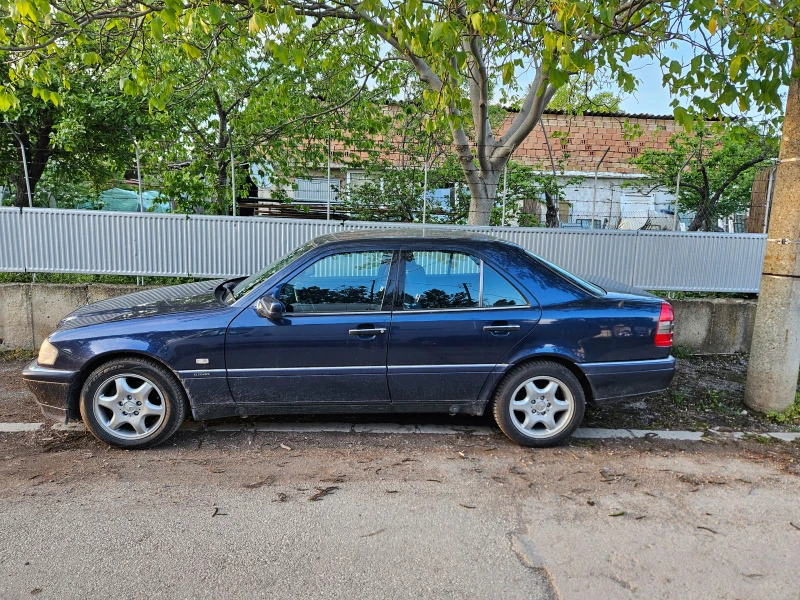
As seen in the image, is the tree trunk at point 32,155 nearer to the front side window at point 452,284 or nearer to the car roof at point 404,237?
the car roof at point 404,237

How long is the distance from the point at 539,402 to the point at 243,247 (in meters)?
4.80

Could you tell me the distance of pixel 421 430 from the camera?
4.59 metres

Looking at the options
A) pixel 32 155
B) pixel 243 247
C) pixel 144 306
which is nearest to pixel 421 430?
pixel 144 306

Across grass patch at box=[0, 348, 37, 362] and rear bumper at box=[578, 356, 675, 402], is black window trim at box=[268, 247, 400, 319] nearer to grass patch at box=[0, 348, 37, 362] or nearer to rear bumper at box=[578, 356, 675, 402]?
rear bumper at box=[578, 356, 675, 402]

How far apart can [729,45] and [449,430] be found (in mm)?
3881

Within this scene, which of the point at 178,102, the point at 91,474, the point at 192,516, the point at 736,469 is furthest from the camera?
the point at 178,102

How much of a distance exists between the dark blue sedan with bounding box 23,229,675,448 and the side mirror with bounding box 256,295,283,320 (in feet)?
0.04

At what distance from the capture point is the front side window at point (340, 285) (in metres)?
4.14

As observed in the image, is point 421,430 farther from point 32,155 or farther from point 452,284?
point 32,155

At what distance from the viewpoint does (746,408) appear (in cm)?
527

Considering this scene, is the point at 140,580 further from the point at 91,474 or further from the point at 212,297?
the point at 212,297

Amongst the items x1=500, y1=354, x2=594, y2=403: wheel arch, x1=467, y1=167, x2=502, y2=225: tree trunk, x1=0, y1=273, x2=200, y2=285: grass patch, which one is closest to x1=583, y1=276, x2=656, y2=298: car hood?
x1=500, y1=354, x2=594, y2=403: wheel arch

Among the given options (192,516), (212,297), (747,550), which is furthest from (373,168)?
(747,550)

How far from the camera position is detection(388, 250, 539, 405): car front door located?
162 inches
